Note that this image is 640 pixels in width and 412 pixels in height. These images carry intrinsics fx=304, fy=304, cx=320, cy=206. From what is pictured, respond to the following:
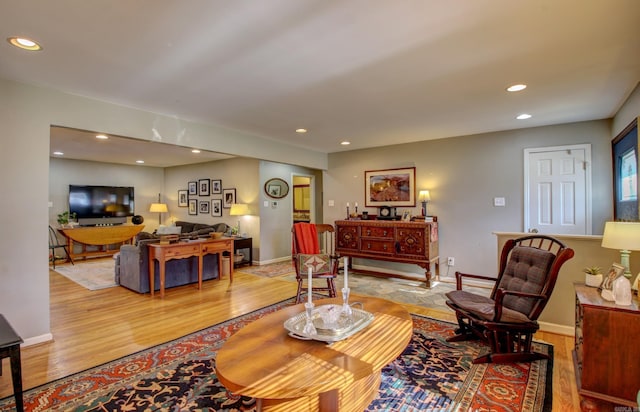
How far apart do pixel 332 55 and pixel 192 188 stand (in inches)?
261

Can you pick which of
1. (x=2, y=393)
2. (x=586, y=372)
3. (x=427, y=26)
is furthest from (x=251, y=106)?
(x=586, y=372)

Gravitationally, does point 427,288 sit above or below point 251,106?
below

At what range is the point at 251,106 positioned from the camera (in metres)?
3.29

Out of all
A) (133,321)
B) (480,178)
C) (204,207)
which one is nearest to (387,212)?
(480,178)

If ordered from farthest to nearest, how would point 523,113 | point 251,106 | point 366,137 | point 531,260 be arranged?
point 366,137, point 523,113, point 251,106, point 531,260

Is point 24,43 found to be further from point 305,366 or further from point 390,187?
point 390,187

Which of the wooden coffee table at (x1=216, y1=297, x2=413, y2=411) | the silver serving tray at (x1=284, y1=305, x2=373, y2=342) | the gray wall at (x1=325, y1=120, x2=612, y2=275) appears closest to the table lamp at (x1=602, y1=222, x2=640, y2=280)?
the wooden coffee table at (x1=216, y1=297, x2=413, y2=411)

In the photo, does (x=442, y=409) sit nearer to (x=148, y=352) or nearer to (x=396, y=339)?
(x=396, y=339)

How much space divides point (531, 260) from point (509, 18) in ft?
6.02

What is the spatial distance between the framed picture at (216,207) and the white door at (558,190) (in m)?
5.93

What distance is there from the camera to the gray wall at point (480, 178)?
388cm

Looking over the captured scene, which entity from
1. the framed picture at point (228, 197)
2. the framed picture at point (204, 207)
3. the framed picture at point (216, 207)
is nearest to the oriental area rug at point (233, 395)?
the framed picture at point (228, 197)

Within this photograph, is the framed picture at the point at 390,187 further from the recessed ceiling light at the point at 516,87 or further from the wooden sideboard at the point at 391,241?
the recessed ceiling light at the point at 516,87

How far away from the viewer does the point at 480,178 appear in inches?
185
